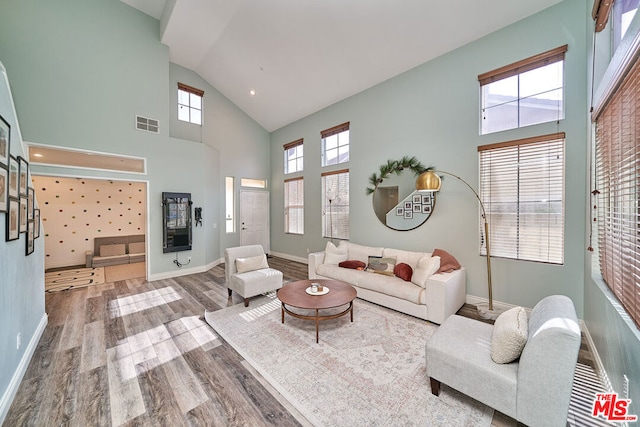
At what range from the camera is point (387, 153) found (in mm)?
4773

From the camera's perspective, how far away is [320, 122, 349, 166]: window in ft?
18.6

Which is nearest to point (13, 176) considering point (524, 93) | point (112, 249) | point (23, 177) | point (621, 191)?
point (23, 177)

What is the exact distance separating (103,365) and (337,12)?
544cm

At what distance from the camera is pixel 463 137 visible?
12.4ft

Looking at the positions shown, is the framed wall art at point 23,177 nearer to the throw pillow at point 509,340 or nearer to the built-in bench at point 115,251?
the throw pillow at point 509,340

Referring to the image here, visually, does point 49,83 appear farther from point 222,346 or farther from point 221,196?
point 222,346

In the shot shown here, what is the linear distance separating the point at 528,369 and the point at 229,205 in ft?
22.9

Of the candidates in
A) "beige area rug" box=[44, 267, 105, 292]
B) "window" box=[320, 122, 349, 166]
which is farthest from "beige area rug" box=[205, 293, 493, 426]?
"window" box=[320, 122, 349, 166]

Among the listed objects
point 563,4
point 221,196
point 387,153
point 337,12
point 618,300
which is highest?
point 337,12

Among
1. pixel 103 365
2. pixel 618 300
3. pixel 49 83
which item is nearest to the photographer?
pixel 618 300

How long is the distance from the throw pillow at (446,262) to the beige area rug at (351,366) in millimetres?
834

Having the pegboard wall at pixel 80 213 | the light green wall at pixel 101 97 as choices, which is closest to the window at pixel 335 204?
the light green wall at pixel 101 97

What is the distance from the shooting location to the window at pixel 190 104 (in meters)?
6.23

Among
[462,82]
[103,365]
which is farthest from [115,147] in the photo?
[462,82]
